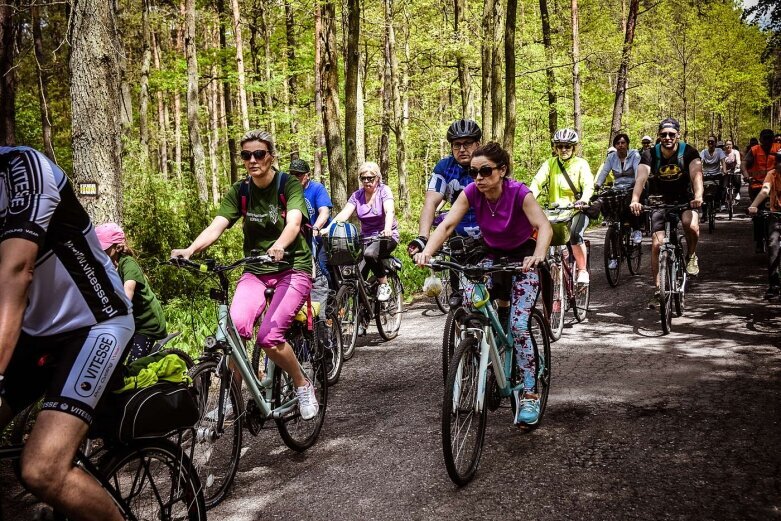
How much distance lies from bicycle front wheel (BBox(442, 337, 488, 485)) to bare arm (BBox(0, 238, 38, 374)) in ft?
8.39

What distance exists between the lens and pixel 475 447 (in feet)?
15.2

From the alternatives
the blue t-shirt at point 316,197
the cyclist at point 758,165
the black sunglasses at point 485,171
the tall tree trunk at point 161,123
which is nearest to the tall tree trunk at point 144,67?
the tall tree trunk at point 161,123

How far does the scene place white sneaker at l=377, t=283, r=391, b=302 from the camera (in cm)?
874

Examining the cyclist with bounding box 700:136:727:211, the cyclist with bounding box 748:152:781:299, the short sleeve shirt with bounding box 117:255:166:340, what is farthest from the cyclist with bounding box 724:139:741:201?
the short sleeve shirt with bounding box 117:255:166:340

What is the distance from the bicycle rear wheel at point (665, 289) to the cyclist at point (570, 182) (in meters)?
1.04

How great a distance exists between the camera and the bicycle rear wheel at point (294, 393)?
16.7ft

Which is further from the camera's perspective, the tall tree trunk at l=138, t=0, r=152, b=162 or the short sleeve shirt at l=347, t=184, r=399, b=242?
the tall tree trunk at l=138, t=0, r=152, b=162

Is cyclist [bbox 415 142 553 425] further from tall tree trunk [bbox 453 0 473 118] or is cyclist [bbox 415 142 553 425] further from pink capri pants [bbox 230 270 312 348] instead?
tall tree trunk [bbox 453 0 473 118]

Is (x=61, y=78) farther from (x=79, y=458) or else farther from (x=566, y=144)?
(x=79, y=458)

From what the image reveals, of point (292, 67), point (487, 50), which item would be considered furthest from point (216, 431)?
point (292, 67)

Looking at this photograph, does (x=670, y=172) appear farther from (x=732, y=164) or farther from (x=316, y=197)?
(x=732, y=164)

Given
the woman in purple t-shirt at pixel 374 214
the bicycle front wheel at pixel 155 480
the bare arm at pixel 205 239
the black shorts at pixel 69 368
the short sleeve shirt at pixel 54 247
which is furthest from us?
the woman in purple t-shirt at pixel 374 214

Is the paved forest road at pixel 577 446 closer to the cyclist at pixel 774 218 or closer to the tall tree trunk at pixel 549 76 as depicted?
the cyclist at pixel 774 218

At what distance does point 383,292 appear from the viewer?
8812mm
